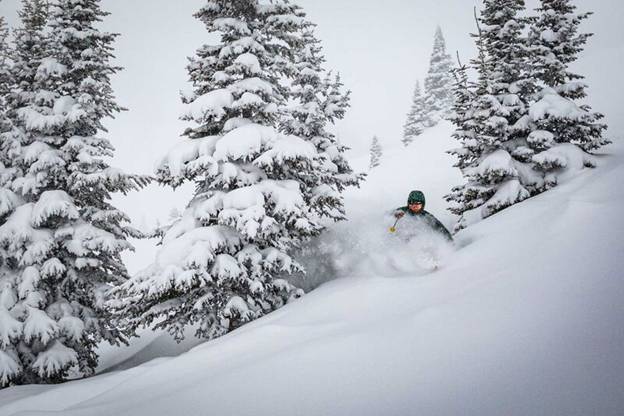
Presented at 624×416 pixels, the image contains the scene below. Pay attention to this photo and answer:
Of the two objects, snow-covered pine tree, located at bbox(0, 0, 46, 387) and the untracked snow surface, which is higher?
snow-covered pine tree, located at bbox(0, 0, 46, 387)

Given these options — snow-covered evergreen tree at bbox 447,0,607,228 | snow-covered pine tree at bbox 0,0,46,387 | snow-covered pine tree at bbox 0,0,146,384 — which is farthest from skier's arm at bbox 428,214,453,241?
snow-covered pine tree at bbox 0,0,46,387

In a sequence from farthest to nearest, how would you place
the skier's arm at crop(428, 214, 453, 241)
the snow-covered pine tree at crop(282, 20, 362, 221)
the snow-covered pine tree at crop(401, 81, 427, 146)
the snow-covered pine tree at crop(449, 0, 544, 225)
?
the snow-covered pine tree at crop(401, 81, 427, 146) → the snow-covered pine tree at crop(282, 20, 362, 221) → the snow-covered pine tree at crop(449, 0, 544, 225) → the skier's arm at crop(428, 214, 453, 241)

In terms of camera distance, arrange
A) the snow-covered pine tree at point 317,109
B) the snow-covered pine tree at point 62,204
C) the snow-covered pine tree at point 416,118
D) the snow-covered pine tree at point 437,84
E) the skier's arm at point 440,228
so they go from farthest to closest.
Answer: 1. the snow-covered pine tree at point 416,118
2. the snow-covered pine tree at point 437,84
3. the snow-covered pine tree at point 317,109
4. the snow-covered pine tree at point 62,204
5. the skier's arm at point 440,228

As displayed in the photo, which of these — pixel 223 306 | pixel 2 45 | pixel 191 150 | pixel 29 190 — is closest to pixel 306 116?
pixel 191 150

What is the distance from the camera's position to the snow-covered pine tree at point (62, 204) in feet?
34.3

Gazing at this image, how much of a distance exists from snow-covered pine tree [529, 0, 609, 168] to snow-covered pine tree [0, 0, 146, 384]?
14.3 m

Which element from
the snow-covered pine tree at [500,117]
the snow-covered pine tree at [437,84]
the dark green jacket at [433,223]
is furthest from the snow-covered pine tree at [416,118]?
the dark green jacket at [433,223]

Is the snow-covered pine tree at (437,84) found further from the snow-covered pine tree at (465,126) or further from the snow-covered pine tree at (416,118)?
A: the snow-covered pine tree at (465,126)

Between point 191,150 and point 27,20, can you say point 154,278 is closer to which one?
point 191,150

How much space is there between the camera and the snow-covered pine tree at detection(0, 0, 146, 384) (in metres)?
10.5

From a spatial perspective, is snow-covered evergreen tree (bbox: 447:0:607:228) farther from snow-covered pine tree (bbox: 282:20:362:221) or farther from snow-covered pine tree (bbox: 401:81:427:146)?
snow-covered pine tree (bbox: 401:81:427:146)

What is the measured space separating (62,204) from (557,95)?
17318mm

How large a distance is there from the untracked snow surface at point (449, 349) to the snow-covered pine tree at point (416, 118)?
4277 cm

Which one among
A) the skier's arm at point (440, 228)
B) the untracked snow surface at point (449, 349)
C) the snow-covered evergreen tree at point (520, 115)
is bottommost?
the untracked snow surface at point (449, 349)
